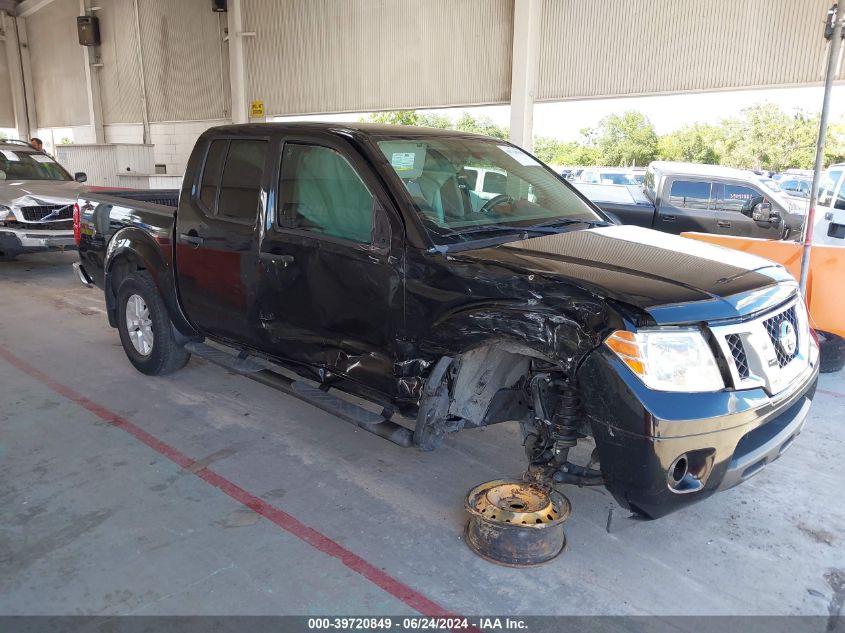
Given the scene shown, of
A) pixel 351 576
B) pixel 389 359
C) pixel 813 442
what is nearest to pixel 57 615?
pixel 351 576

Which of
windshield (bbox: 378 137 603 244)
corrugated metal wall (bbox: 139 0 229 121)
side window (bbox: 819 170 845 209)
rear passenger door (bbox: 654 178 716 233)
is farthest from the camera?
corrugated metal wall (bbox: 139 0 229 121)

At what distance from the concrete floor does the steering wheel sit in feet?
4.77

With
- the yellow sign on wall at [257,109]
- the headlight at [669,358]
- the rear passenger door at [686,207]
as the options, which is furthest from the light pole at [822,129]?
the yellow sign on wall at [257,109]

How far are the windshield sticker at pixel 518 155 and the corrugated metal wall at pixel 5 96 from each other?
1108 inches

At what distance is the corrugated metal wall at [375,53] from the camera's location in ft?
36.7

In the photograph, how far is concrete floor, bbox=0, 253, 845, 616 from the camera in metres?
2.59

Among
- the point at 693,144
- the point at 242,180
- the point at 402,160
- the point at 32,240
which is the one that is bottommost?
the point at 32,240

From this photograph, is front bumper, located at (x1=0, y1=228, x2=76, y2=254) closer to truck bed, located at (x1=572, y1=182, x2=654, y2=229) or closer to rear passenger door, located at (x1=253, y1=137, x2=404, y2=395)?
rear passenger door, located at (x1=253, y1=137, x2=404, y2=395)

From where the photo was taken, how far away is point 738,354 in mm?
2457

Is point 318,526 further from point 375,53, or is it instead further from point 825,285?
point 375,53

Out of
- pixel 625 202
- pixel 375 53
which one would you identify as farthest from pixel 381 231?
pixel 375 53

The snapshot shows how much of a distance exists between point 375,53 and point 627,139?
2225 cm

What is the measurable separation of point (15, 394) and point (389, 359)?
10.4 ft

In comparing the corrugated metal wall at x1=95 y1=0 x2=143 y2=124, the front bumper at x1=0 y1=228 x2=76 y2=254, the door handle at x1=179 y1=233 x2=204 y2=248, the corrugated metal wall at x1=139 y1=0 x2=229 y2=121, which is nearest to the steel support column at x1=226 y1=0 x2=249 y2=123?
the corrugated metal wall at x1=139 y1=0 x2=229 y2=121
